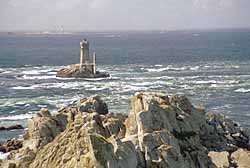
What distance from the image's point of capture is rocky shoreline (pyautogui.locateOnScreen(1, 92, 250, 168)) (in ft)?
91.7

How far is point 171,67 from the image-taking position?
14825cm

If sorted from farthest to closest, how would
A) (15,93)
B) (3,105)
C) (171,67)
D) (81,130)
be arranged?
(171,67) < (15,93) < (3,105) < (81,130)

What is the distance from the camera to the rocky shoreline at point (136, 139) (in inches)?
1101

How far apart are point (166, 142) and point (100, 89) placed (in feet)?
231

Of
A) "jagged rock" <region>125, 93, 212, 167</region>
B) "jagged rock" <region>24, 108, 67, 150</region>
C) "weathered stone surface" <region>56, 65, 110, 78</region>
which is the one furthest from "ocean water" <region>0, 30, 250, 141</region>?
"jagged rock" <region>125, 93, 212, 167</region>

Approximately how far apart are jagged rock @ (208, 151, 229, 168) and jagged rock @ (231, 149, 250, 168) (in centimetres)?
126

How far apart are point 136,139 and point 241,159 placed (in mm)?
12257

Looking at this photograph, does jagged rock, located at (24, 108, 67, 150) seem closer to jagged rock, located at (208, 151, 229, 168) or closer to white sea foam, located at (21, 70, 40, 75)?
jagged rock, located at (208, 151, 229, 168)

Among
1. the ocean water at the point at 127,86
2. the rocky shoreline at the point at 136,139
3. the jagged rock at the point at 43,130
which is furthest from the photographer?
the ocean water at the point at 127,86

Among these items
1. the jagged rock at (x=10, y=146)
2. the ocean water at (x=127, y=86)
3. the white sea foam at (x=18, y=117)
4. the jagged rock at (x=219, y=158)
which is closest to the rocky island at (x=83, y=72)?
the ocean water at (x=127, y=86)

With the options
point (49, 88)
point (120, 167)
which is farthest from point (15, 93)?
point (120, 167)

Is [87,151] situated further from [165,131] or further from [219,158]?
[219,158]

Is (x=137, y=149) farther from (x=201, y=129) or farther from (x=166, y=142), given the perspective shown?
(x=201, y=129)

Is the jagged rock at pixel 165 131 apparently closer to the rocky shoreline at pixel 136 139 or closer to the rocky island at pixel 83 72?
the rocky shoreline at pixel 136 139
